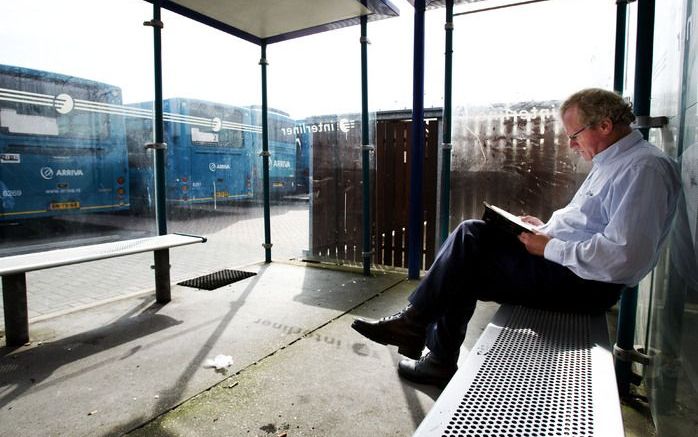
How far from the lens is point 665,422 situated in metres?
1.82

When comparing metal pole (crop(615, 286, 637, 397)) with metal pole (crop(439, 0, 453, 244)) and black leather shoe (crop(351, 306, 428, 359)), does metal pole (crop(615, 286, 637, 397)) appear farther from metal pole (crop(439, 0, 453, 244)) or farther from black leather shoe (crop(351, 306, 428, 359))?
metal pole (crop(439, 0, 453, 244))

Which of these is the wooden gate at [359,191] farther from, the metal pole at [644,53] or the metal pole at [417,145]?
the metal pole at [644,53]

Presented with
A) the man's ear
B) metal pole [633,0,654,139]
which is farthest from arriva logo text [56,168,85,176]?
metal pole [633,0,654,139]

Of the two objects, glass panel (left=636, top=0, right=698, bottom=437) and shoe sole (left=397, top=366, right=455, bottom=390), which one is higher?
glass panel (left=636, top=0, right=698, bottom=437)

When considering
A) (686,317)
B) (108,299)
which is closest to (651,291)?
(686,317)

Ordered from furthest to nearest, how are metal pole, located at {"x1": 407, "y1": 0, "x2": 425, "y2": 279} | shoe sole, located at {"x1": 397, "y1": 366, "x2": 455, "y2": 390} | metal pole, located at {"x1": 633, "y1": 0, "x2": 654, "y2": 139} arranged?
metal pole, located at {"x1": 407, "y1": 0, "x2": 425, "y2": 279} < shoe sole, located at {"x1": 397, "y1": 366, "x2": 455, "y2": 390} < metal pole, located at {"x1": 633, "y1": 0, "x2": 654, "y2": 139}

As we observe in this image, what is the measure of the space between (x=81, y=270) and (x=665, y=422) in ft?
19.1

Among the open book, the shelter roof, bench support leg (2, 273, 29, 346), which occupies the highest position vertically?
the shelter roof

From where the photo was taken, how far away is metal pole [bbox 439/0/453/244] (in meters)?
4.10

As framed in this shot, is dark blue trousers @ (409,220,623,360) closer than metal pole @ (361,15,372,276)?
Yes

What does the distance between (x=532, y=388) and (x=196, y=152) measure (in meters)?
6.74

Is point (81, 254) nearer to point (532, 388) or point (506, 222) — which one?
point (506, 222)

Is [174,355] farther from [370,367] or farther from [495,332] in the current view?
[495,332]

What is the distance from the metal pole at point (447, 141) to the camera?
4.10 m
